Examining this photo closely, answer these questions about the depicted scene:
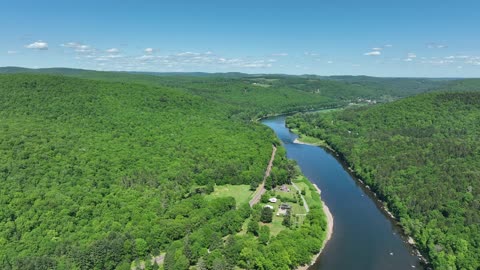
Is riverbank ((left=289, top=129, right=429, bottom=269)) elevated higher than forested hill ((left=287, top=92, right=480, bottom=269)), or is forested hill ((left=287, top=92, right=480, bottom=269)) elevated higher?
forested hill ((left=287, top=92, right=480, bottom=269))

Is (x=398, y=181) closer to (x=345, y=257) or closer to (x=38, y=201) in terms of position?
(x=345, y=257)

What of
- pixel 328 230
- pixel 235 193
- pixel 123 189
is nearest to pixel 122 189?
pixel 123 189

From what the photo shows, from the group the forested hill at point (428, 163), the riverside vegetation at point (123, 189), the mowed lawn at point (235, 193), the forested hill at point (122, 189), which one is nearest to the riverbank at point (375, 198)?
the forested hill at point (428, 163)

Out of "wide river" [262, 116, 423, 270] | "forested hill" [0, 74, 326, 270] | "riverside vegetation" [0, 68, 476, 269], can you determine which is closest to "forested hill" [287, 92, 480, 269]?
"wide river" [262, 116, 423, 270]

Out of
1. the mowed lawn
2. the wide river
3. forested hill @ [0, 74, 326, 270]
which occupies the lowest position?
the wide river

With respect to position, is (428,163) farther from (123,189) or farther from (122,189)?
(122,189)

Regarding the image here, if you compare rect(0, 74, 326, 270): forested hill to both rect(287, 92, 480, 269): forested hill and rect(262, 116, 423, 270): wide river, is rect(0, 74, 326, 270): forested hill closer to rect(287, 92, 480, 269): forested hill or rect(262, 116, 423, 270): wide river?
rect(262, 116, 423, 270): wide river

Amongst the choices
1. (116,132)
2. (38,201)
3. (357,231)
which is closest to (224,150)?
(116,132)

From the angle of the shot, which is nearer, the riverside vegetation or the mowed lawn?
the riverside vegetation
